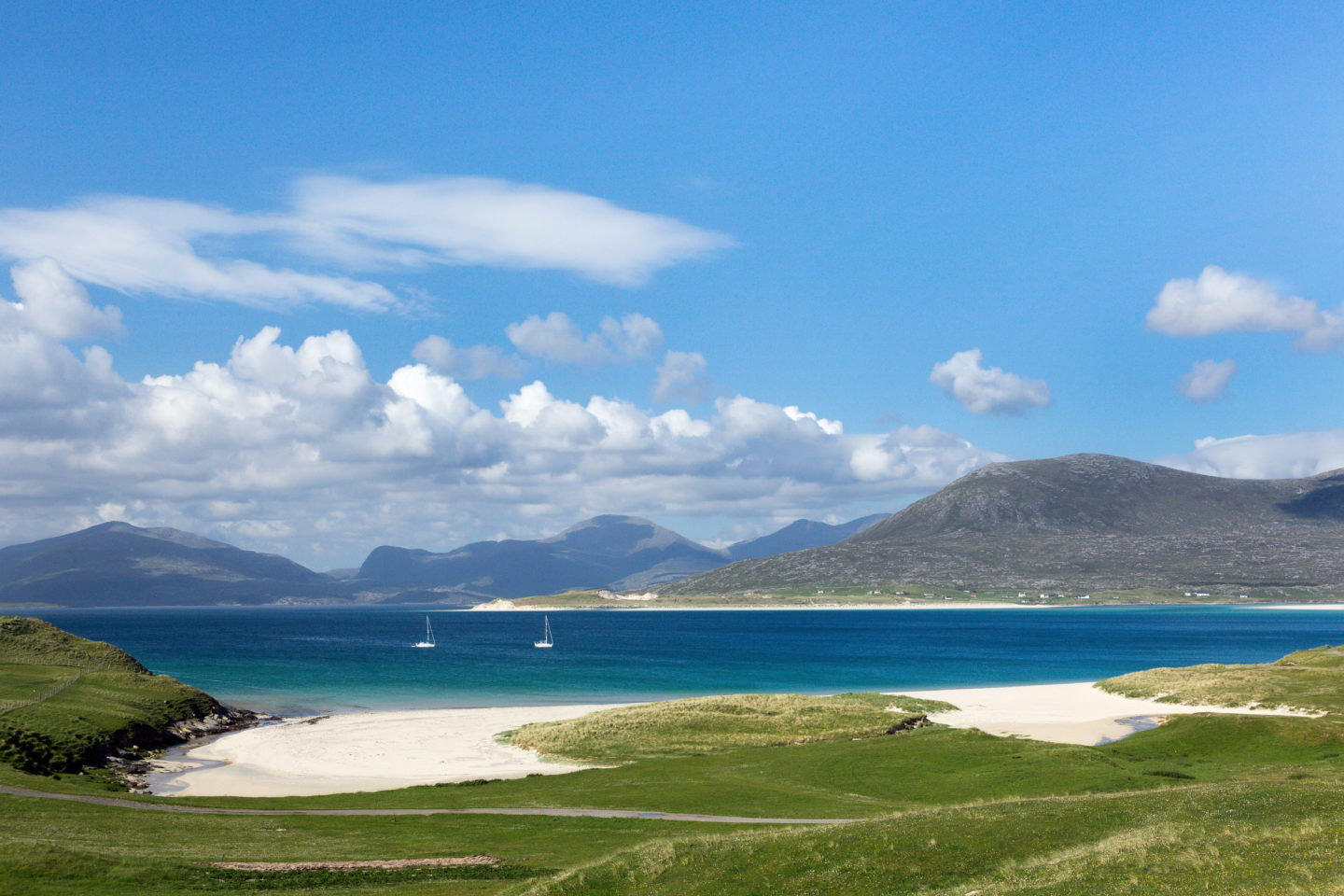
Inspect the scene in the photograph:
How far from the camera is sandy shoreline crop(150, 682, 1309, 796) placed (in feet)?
189

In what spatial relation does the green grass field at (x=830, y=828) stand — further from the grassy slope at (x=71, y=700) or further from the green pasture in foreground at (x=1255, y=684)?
the green pasture in foreground at (x=1255, y=684)

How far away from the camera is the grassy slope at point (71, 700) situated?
5672 centimetres

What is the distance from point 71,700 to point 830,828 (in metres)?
66.0

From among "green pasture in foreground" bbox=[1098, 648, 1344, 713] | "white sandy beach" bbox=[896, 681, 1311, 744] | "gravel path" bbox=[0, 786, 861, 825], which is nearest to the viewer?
"gravel path" bbox=[0, 786, 861, 825]

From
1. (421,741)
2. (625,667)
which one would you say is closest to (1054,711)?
(421,741)

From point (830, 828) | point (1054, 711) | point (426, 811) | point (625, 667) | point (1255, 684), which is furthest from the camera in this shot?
point (625, 667)

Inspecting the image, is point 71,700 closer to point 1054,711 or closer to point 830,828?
point 830,828

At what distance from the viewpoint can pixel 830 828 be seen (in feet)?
103

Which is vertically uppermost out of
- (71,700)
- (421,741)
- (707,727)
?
(71,700)

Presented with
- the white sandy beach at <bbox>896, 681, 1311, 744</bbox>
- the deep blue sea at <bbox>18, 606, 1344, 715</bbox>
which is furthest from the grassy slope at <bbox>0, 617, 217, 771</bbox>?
the white sandy beach at <bbox>896, 681, 1311, 744</bbox>

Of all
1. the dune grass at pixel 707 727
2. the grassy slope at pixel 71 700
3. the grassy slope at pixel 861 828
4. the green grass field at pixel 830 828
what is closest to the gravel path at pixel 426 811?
the green grass field at pixel 830 828

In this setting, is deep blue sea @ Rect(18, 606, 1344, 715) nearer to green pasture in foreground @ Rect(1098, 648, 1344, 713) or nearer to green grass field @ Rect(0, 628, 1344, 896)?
green pasture in foreground @ Rect(1098, 648, 1344, 713)

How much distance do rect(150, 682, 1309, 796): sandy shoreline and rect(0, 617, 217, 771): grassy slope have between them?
5.51 metres

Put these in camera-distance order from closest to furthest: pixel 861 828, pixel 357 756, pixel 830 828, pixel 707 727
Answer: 1. pixel 861 828
2. pixel 830 828
3. pixel 357 756
4. pixel 707 727
